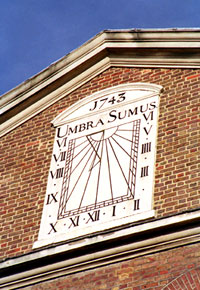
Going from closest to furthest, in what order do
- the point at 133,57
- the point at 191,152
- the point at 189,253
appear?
the point at 189,253, the point at 191,152, the point at 133,57

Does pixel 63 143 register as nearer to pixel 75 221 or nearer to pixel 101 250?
pixel 75 221

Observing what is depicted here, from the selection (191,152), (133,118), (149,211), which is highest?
(133,118)

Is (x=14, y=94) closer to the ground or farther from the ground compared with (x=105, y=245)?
farther from the ground

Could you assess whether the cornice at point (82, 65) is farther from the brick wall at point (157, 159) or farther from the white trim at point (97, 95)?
the white trim at point (97, 95)

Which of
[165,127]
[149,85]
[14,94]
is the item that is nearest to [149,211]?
[165,127]

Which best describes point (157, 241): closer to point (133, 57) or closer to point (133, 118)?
point (133, 118)

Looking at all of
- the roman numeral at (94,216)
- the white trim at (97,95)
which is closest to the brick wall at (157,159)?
the white trim at (97,95)

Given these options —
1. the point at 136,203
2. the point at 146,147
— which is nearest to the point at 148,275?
the point at 136,203

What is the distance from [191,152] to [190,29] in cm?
258

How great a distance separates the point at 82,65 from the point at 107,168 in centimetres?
268

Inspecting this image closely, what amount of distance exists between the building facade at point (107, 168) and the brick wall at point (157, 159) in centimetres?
2

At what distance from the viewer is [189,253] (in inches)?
502

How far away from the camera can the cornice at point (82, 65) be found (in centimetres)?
1591

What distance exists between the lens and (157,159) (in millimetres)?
14266
